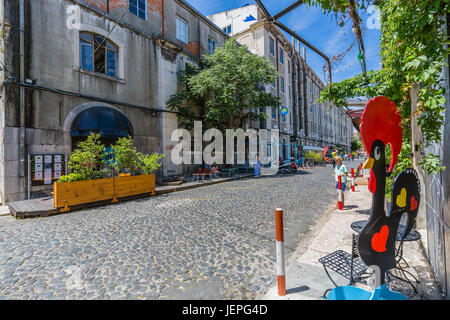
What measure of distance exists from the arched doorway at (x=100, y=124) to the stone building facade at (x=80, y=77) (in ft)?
0.14

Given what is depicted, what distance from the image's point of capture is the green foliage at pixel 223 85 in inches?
626

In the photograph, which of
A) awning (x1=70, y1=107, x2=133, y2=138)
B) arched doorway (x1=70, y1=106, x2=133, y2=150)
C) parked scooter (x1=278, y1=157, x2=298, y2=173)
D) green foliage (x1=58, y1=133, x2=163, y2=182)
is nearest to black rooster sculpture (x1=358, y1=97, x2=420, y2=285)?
green foliage (x1=58, y1=133, x2=163, y2=182)

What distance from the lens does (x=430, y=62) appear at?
Result: 1727mm

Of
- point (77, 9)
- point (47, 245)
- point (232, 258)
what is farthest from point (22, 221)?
point (77, 9)

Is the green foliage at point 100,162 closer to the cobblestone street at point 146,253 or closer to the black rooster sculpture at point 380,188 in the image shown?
the cobblestone street at point 146,253

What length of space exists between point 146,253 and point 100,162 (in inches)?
234

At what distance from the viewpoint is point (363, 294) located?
2326 mm

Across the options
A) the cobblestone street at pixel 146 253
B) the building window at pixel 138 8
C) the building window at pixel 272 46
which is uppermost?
the building window at pixel 272 46

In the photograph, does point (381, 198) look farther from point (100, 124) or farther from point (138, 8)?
point (138, 8)

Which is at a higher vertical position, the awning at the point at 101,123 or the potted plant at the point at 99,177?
the awning at the point at 101,123

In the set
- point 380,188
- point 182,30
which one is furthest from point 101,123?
point 380,188

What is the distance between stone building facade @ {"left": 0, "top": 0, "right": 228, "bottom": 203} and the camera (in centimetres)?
916

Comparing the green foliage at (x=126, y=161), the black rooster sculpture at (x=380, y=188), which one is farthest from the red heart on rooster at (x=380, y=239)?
the green foliage at (x=126, y=161)
